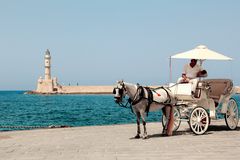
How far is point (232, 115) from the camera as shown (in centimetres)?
1355

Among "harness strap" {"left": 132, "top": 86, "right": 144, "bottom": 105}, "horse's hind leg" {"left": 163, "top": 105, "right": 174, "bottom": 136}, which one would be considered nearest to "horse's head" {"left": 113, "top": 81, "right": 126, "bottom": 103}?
"harness strap" {"left": 132, "top": 86, "right": 144, "bottom": 105}

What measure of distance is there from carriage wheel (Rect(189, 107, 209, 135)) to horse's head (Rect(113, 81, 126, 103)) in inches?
87.0

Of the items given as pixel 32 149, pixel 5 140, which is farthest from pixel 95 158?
pixel 5 140

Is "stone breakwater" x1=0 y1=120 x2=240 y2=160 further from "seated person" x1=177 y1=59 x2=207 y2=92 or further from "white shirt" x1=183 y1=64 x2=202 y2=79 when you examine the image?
"white shirt" x1=183 y1=64 x2=202 y2=79

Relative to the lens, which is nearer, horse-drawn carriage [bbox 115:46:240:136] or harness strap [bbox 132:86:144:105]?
harness strap [bbox 132:86:144:105]

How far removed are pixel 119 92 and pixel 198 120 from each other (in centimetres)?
264

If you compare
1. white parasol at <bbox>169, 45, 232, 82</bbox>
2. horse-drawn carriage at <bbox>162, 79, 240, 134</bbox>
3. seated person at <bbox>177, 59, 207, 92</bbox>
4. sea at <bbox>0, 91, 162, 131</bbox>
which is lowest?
sea at <bbox>0, 91, 162, 131</bbox>

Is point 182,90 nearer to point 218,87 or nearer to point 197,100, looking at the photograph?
point 197,100

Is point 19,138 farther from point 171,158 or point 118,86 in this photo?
point 171,158

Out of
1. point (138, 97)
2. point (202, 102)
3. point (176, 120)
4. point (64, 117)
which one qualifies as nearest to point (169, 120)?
point (176, 120)

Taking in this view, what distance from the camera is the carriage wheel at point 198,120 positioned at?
12125mm

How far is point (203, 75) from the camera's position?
12.9 metres

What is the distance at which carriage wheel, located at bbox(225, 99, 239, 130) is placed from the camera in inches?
530

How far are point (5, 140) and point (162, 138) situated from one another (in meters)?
4.25
